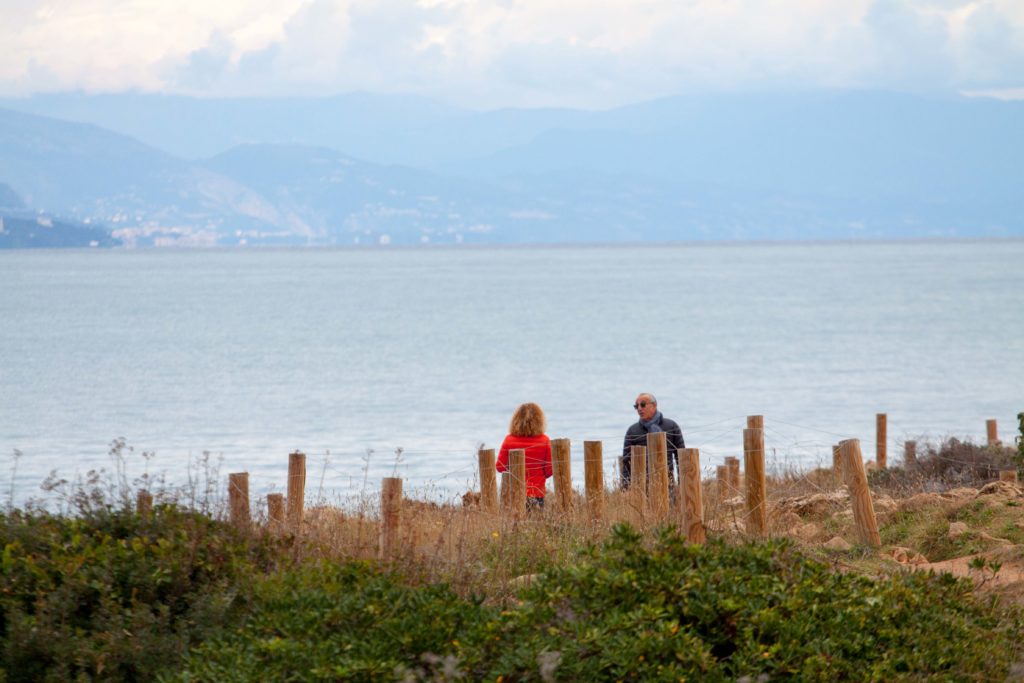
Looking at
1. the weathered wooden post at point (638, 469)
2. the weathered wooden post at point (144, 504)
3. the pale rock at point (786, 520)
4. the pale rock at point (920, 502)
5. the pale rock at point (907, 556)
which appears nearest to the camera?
the weathered wooden post at point (144, 504)

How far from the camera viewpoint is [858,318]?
81375 millimetres

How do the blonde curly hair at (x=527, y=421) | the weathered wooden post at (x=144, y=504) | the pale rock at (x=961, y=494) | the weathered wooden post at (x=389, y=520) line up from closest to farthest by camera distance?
the weathered wooden post at (x=144, y=504), the weathered wooden post at (x=389, y=520), the pale rock at (x=961, y=494), the blonde curly hair at (x=527, y=421)

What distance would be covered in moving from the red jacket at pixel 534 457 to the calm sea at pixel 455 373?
65.5 inches

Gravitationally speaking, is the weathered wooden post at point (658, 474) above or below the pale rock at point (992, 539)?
above

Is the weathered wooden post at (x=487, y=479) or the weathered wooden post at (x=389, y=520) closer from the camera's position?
the weathered wooden post at (x=389, y=520)

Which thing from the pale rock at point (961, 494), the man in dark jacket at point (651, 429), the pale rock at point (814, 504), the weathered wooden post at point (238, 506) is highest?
the man in dark jacket at point (651, 429)

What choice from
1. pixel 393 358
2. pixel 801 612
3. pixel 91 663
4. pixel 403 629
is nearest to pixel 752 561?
pixel 801 612

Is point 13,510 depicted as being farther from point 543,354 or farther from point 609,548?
point 543,354

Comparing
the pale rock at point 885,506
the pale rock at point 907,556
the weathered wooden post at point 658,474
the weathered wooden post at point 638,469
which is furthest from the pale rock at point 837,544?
the weathered wooden post at point 638,469

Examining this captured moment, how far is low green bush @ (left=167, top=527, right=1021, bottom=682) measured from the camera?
5.81 meters

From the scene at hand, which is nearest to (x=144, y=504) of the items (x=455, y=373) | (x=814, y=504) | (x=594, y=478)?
(x=594, y=478)

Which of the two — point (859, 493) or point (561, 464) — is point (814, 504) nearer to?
point (859, 493)

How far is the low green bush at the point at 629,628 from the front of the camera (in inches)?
229

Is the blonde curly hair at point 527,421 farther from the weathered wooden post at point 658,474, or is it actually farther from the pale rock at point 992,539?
the pale rock at point 992,539
